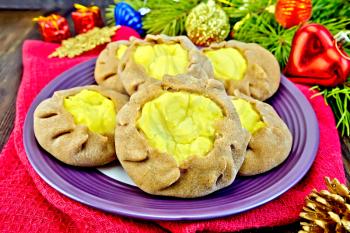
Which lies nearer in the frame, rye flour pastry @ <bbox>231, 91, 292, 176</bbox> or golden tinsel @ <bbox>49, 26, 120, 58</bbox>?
rye flour pastry @ <bbox>231, 91, 292, 176</bbox>

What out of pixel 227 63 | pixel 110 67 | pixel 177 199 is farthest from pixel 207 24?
pixel 177 199

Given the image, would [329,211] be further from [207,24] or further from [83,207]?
[207,24]

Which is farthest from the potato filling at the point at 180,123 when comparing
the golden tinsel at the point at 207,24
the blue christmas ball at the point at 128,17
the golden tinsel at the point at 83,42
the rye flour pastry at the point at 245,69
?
the blue christmas ball at the point at 128,17

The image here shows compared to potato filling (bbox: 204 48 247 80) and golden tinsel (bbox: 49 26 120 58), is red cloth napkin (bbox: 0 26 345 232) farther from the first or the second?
golden tinsel (bbox: 49 26 120 58)

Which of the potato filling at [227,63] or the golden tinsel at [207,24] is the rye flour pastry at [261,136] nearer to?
the potato filling at [227,63]

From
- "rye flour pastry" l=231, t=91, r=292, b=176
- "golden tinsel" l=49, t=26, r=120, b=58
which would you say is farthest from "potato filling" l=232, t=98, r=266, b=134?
"golden tinsel" l=49, t=26, r=120, b=58

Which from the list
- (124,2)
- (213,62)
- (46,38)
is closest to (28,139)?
(213,62)

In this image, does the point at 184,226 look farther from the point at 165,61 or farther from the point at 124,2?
the point at 124,2
